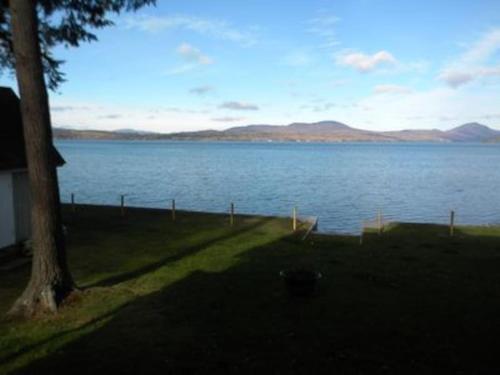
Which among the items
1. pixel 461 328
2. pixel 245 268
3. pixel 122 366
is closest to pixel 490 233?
pixel 245 268

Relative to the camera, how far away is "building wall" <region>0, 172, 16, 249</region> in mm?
17375

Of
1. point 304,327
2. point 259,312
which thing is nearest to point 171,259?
point 259,312

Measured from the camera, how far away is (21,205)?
18.4 m

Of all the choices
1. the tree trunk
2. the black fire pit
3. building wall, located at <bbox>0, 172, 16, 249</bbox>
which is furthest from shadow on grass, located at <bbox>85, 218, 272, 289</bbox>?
building wall, located at <bbox>0, 172, 16, 249</bbox>

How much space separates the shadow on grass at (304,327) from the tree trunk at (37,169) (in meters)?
1.78

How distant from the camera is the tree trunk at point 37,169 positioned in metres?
10.9

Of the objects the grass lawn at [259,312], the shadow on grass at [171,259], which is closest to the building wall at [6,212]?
the grass lawn at [259,312]

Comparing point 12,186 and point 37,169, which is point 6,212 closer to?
point 12,186

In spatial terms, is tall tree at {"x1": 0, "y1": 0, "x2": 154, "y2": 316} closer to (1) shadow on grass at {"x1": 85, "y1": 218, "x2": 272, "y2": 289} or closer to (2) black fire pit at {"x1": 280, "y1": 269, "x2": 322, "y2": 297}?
(1) shadow on grass at {"x1": 85, "y1": 218, "x2": 272, "y2": 289}

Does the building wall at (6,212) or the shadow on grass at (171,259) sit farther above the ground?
the building wall at (6,212)

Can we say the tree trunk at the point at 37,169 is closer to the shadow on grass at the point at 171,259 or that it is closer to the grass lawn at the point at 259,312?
the grass lawn at the point at 259,312

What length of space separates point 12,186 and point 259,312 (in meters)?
11.2

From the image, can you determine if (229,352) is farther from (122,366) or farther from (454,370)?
(454,370)

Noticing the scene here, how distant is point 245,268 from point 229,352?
271 inches
